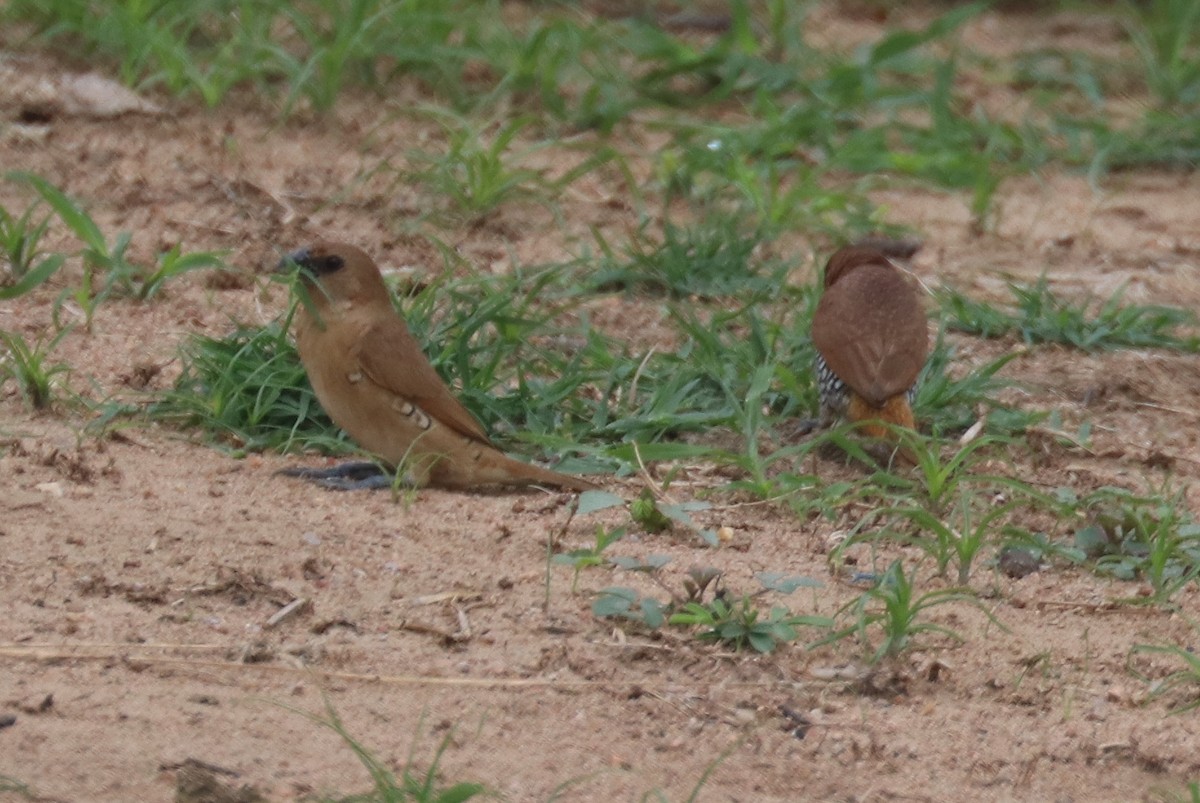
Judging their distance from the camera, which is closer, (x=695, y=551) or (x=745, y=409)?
(x=695, y=551)

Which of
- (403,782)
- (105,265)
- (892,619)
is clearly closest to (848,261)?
(892,619)

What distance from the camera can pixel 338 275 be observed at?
5441mm

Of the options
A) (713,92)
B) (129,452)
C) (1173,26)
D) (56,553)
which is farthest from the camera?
(1173,26)

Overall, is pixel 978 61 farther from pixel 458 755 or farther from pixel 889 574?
pixel 458 755

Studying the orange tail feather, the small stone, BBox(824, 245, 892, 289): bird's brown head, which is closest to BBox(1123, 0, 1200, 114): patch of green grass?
BBox(824, 245, 892, 289): bird's brown head

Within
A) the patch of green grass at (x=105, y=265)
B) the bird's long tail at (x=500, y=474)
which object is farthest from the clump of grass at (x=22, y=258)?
the bird's long tail at (x=500, y=474)

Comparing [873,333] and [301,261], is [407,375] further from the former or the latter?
[873,333]

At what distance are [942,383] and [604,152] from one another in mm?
2054

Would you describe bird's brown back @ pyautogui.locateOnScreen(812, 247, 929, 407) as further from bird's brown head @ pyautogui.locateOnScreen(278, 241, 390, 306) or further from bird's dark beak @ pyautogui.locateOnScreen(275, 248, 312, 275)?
bird's dark beak @ pyautogui.locateOnScreen(275, 248, 312, 275)

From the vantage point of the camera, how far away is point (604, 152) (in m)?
7.64

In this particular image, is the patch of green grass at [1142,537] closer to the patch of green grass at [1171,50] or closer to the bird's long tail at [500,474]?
the bird's long tail at [500,474]

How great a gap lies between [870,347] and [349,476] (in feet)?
5.40

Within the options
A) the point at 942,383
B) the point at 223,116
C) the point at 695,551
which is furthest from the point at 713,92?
the point at 695,551

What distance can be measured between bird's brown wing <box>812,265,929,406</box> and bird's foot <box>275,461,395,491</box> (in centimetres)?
146
